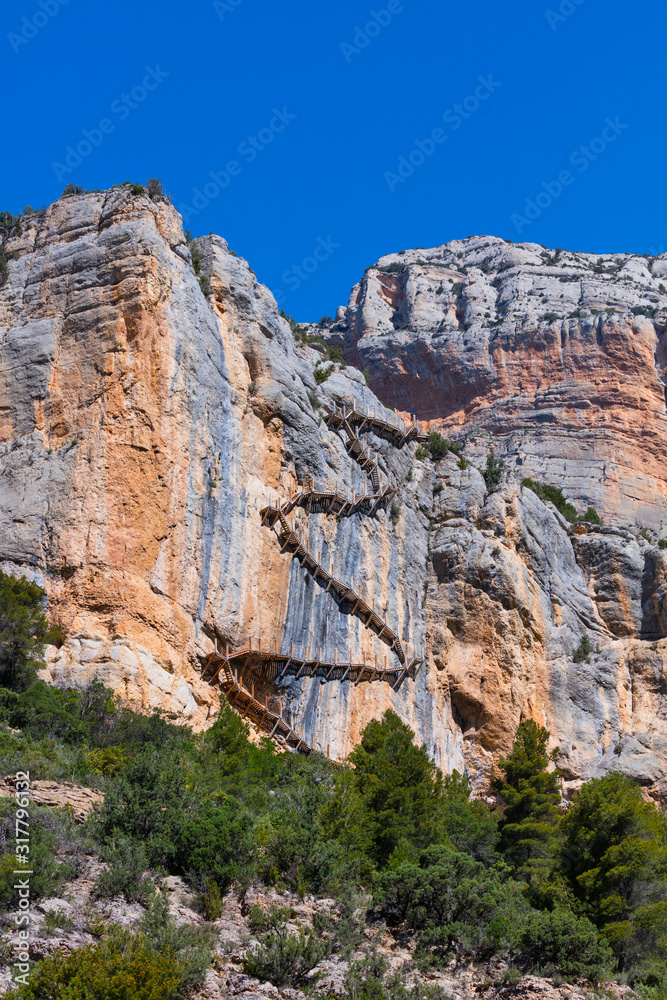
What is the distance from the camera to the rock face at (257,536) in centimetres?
3127

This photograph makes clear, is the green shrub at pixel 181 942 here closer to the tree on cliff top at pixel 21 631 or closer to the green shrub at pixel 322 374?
the tree on cliff top at pixel 21 631

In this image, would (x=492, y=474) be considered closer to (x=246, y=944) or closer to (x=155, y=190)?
(x=155, y=190)

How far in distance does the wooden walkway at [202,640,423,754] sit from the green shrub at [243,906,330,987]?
1555cm

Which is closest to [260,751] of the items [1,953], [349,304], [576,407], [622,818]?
[622,818]

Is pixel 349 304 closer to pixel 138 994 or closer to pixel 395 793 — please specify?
pixel 395 793

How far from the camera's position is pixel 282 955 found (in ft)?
52.3

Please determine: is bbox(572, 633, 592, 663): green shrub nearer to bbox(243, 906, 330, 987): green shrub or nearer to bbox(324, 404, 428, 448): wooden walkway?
bbox(324, 404, 428, 448): wooden walkway

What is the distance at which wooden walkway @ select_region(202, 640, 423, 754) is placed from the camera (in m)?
32.6

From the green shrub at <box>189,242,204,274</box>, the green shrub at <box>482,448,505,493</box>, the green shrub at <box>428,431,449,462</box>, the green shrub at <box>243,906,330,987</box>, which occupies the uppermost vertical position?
the green shrub at <box>189,242,204,274</box>

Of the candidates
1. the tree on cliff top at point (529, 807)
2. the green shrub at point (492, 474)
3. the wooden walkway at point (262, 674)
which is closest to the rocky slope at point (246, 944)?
the tree on cliff top at point (529, 807)

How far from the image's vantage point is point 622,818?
2228cm

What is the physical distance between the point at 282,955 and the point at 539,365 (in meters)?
64.0

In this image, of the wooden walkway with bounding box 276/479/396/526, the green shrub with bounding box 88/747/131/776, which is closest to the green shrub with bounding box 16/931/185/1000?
the green shrub with bounding box 88/747/131/776

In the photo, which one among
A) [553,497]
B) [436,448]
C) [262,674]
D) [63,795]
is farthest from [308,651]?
[553,497]
